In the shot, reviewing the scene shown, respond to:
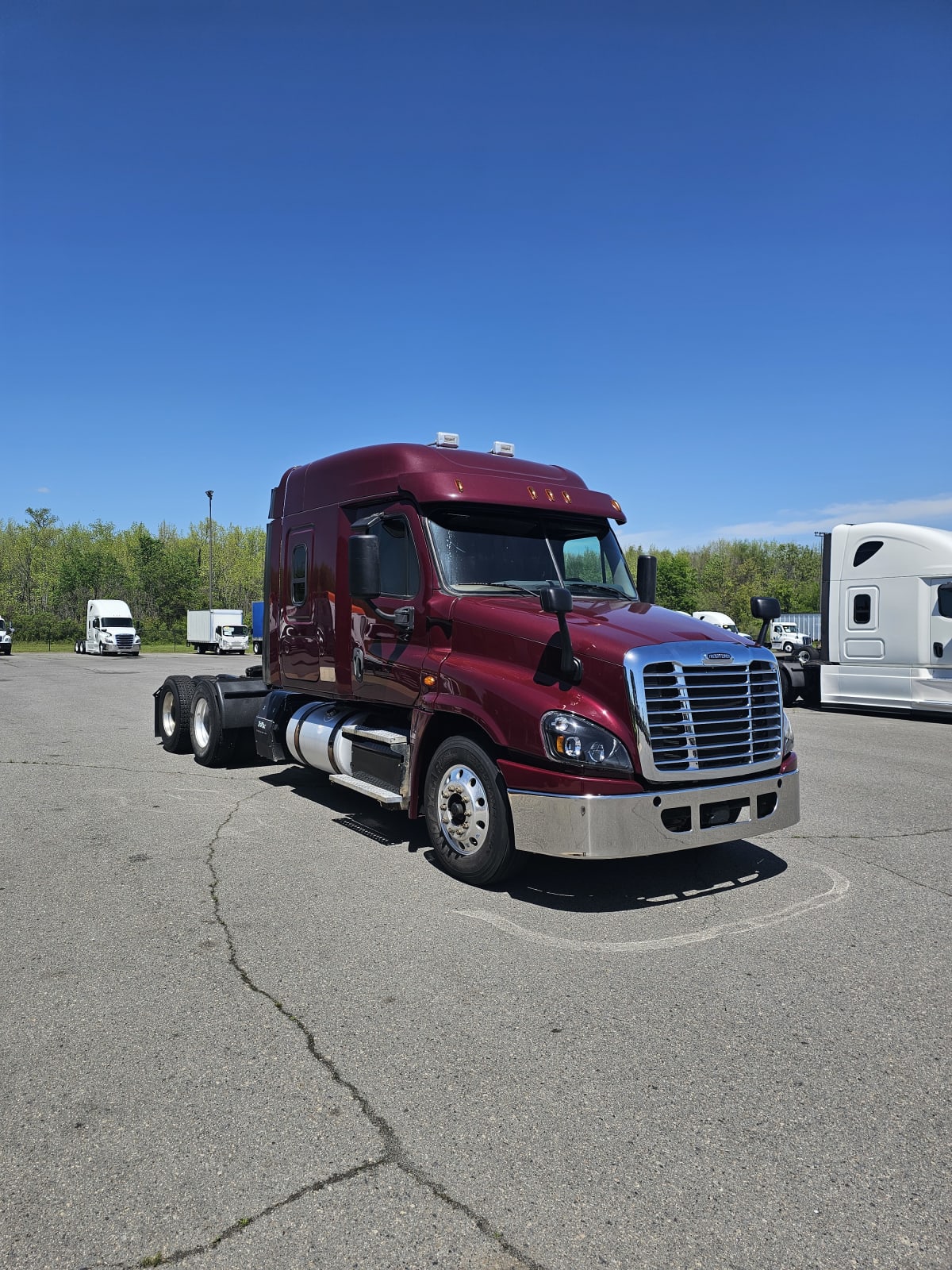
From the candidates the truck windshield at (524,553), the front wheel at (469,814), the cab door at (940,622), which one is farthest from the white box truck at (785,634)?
the front wheel at (469,814)

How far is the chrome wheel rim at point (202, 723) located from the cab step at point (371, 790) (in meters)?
3.32

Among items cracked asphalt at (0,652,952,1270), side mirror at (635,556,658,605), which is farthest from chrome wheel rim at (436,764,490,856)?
side mirror at (635,556,658,605)

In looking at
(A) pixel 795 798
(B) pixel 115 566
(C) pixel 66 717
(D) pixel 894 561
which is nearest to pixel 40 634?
(B) pixel 115 566

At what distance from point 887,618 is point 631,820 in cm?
1201

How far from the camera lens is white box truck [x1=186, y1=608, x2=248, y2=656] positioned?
52844 mm

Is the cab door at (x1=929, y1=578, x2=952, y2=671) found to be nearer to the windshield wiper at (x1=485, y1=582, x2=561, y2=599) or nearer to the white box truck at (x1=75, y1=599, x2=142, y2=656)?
the windshield wiper at (x1=485, y1=582, x2=561, y2=599)

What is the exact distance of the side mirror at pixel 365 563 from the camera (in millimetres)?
6348

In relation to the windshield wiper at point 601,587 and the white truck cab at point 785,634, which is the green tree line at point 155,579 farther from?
the windshield wiper at point 601,587

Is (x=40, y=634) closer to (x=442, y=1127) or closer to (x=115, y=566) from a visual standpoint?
(x=115, y=566)

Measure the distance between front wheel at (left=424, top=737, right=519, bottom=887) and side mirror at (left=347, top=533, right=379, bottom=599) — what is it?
1.33m

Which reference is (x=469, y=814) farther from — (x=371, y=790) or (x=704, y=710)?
(x=704, y=710)

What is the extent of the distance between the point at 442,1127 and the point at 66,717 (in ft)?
45.9

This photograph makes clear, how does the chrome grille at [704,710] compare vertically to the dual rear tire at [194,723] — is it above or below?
above

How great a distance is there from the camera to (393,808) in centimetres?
766
